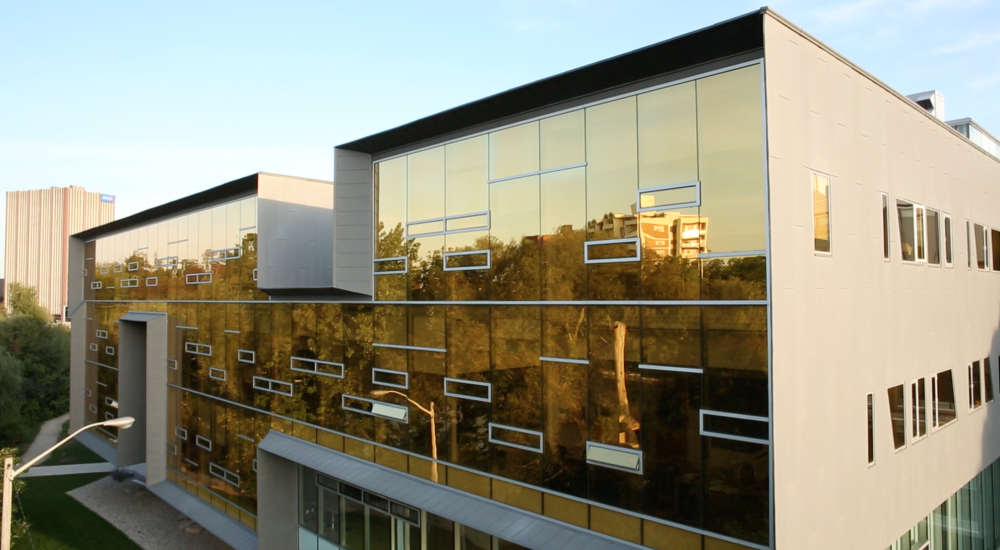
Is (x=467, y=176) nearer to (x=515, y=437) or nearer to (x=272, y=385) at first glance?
(x=515, y=437)

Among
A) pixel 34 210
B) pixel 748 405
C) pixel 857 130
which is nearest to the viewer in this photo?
pixel 748 405

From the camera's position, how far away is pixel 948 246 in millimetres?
15758

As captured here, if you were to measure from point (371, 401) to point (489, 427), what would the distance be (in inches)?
195

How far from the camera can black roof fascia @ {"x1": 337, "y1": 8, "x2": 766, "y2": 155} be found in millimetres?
10109

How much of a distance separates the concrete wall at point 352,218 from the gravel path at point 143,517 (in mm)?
13520

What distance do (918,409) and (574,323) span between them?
26.5ft

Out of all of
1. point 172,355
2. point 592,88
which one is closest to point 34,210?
point 172,355

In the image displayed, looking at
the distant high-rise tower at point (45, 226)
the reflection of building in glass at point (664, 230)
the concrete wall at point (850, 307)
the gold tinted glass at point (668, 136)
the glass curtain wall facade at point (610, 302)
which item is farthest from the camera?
the distant high-rise tower at point (45, 226)

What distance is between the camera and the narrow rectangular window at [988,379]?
1767 cm

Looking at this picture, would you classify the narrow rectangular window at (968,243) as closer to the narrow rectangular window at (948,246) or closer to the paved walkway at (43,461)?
the narrow rectangular window at (948,246)

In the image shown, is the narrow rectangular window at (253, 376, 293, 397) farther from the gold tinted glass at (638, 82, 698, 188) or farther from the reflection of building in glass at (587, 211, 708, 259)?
the gold tinted glass at (638, 82, 698, 188)

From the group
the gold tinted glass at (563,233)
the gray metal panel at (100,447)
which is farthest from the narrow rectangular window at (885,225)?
the gray metal panel at (100,447)

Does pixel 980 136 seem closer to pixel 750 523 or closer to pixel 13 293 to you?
pixel 750 523

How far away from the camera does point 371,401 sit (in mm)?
18078
